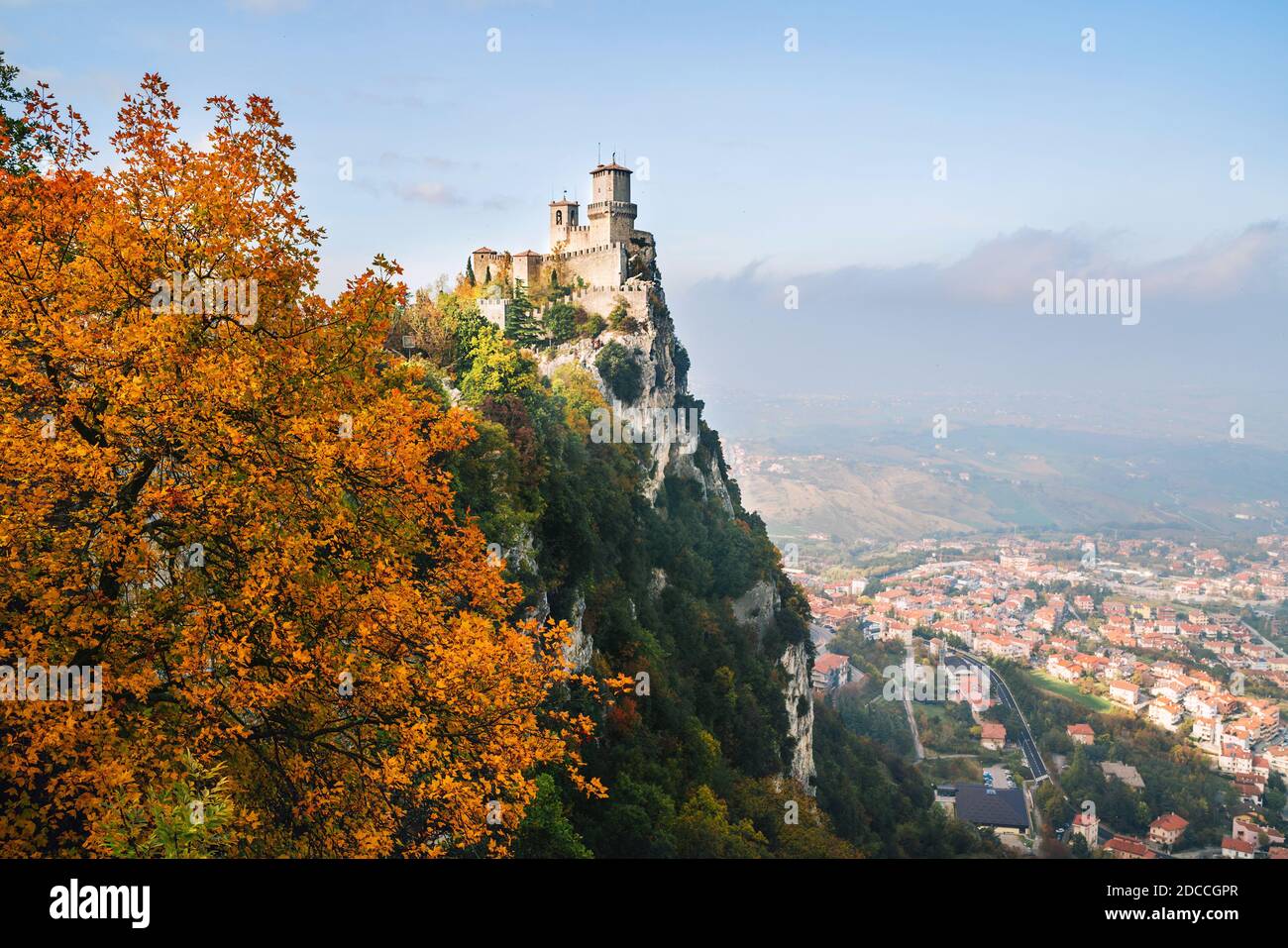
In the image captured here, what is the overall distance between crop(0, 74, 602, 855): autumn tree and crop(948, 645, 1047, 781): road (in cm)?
6952

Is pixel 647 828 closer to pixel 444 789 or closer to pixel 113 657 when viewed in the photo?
pixel 444 789

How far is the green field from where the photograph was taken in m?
84.6

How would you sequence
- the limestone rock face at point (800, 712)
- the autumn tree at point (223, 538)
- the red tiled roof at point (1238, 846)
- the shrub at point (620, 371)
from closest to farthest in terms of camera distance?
the autumn tree at point (223, 538), the limestone rock face at point (800, 712), the shrub at point (620, 371), the red tiled roof at point (1238, 846)

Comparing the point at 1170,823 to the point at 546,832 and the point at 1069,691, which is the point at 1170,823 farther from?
the point at 546,832

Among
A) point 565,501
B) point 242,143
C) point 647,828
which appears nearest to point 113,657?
point 242,143

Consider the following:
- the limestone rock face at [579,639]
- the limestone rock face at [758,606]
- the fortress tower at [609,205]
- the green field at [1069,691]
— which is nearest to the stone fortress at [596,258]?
the fortress tower at [609,205]

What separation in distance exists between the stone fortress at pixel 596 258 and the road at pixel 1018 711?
155 ft

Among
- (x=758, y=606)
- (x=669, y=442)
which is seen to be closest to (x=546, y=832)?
(x=758, y=606)

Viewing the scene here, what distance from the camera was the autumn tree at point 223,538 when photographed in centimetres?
729

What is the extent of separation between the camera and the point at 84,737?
6.90m

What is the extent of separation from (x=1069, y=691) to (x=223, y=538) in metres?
95.5

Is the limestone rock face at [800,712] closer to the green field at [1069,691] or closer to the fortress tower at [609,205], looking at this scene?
the fortress tower at [609,205]

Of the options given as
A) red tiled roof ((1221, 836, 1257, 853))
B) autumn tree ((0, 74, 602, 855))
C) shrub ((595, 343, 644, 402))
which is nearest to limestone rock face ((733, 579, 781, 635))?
shrub ((595, 343, 644, 402))
